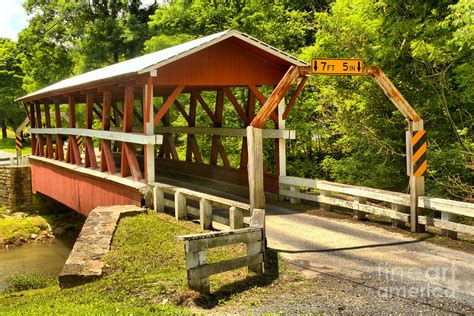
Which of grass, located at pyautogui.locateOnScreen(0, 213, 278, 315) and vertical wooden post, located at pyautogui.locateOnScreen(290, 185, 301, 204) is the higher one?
vertical wooden post, located at pyautogui.locateOnScreen(290, 185, 301, 204)

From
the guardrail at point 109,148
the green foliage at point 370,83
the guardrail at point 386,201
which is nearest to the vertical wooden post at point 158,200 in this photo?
the guardrail at point 109,148

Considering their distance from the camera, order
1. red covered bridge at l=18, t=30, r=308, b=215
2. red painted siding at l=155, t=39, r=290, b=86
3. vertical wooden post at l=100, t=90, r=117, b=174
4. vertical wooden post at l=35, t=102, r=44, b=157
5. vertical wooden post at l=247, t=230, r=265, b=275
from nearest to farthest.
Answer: vertical wooden post at l=247, t=230, r=265, b=275 → red covered bridge at l=18, t=30, r=308, b=215 → red painted siding at l=155, t=39, r=290, b=86 → vertical wooden post at l=100, t=90, r=117, b=174 → vertical wooden post at l=35, t=102, r=44, b=157

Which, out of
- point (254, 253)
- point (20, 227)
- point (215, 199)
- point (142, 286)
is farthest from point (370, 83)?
point (20, 227)

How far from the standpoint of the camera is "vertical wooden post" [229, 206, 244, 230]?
841cm

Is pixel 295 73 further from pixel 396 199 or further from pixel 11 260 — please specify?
pixel 11 260

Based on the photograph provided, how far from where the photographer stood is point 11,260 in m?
16.2

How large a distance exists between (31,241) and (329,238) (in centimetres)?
1460

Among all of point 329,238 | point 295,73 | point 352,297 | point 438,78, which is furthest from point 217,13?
point 352,297

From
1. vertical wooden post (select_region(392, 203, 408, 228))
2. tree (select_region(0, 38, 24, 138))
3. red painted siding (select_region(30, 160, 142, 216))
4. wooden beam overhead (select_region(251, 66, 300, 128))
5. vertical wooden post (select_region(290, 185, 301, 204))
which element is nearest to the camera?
wooden beam overhead (select_region(251, 66, 300, 128))

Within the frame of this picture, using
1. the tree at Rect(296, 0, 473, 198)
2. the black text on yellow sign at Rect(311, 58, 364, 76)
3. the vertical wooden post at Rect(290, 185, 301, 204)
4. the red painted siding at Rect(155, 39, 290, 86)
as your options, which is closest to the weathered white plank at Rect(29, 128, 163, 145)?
the red painted siding at Rect(155, 39, 290, 86)

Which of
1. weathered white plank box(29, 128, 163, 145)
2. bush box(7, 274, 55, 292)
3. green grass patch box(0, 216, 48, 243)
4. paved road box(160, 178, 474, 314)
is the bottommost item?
green grass patch box(0, 216, 48, 243)

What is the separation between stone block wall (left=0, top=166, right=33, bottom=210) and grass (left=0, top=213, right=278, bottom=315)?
15804 mm

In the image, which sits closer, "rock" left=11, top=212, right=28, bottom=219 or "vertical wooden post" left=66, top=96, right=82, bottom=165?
"vertical wooden post" left=66, top=96, right=82, bottom=165

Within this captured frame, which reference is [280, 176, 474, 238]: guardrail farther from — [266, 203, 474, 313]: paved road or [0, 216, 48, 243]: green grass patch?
[0, 216, 48, 243]: green grass patch
